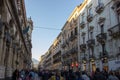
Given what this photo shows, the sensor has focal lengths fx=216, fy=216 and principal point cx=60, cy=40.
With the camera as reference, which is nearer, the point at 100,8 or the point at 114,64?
the point at 114,64

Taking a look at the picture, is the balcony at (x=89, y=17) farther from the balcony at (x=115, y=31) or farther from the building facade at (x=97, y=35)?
the balcony at (x=115, y=31)

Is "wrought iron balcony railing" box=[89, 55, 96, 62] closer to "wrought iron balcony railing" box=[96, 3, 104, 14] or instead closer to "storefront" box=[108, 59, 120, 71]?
"storefront" box=[108, 59, 120, 71]

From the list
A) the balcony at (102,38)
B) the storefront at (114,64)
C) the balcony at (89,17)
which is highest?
the balcony at (89,17)

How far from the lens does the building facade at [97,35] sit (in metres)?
24.0

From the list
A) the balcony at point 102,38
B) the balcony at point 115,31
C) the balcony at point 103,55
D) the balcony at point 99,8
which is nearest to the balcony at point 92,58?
the balcony at point 103,55

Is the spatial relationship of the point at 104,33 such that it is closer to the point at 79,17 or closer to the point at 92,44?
the point at 92,44

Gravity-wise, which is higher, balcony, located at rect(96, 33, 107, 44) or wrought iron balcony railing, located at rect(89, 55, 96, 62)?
balcony, located at rect(96, 33, 107, 44)

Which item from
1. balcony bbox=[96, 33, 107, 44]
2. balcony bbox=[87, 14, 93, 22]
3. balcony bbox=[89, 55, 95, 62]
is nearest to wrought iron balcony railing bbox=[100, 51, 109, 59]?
balcony bbox=[96, 33, 107, 44]

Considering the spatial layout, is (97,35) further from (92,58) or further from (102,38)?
(92,58)

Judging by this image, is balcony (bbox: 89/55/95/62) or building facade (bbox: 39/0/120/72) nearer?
building facade (bbox: 39/0/120/72)

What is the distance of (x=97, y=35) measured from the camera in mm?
27703

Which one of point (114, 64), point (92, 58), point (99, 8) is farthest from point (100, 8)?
point (114, 64)

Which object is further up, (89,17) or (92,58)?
(89,17)

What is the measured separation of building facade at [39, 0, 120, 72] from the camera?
2402 cm
